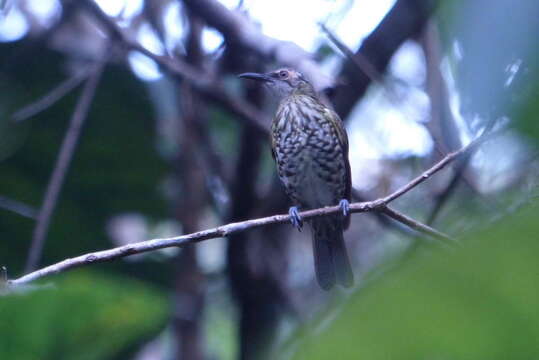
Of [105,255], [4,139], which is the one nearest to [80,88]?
[4,139]

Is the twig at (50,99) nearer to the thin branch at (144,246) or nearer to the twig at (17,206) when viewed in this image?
the twig at (17,206)

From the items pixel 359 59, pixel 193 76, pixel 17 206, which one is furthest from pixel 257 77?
pixel 17 206

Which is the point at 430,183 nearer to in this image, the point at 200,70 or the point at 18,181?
the point at 200,70

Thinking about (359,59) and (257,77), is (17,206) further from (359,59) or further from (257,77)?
(359,59)

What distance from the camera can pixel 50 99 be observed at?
444 cm

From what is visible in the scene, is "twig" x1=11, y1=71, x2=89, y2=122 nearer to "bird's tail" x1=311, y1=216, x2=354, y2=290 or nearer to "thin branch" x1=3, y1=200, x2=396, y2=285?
"bird's tail" x1=311, y1=216, x2=354, y2=290

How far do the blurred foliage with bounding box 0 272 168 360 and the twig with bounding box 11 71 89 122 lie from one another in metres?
3.38

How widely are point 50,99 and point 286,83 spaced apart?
154 cm

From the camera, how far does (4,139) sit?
464 centimetres

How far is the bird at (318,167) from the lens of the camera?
14.5 ft

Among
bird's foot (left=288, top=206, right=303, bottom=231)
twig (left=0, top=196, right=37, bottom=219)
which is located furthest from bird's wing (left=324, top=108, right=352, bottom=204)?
twig (left=0, top=196, right=37, bottom=219)

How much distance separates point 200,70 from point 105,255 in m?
2.98

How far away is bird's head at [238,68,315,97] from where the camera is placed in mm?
4988

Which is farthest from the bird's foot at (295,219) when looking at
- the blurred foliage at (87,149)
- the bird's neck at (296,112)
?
the blurred foliage at (87,149)
